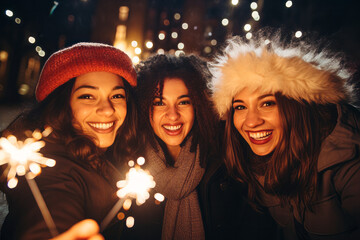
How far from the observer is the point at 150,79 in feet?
8.30

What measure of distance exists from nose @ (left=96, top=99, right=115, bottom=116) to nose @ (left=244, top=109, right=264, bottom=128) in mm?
1385

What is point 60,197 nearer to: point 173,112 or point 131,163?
point 131,163

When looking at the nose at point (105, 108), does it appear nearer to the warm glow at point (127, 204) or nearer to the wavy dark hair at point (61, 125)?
the wavy dark hair at point (61, 125)

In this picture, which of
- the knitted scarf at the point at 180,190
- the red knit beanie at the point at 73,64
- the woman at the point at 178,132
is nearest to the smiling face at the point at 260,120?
the woman at the point at 178,132

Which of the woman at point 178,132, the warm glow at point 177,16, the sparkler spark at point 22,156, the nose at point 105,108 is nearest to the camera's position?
the sparkler spark at point 22,156

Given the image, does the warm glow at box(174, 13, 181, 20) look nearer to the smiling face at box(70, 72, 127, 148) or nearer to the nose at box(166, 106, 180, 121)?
the nose at box(166, 106, 180, 121)

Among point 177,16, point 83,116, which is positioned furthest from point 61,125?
point 177,16

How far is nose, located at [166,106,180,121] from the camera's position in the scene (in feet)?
7.60

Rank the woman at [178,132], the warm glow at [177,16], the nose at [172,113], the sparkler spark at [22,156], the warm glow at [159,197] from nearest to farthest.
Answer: the sparkler spark at [22,156] → the nose at [172,113] → the woman at [178,132] → the warm glow at [159,197] → the warm glow at [177,16]

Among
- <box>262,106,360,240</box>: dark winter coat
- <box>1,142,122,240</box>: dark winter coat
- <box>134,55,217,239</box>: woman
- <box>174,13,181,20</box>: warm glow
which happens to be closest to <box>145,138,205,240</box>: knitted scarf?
<box>134,55,217,239</box>: woman

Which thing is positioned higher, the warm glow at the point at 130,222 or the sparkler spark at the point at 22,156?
the sparkler spark at the point at 22,156

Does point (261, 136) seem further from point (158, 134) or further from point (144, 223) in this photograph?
point (144, 223)

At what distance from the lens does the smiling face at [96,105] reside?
194 cm

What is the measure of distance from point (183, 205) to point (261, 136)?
1.33m
